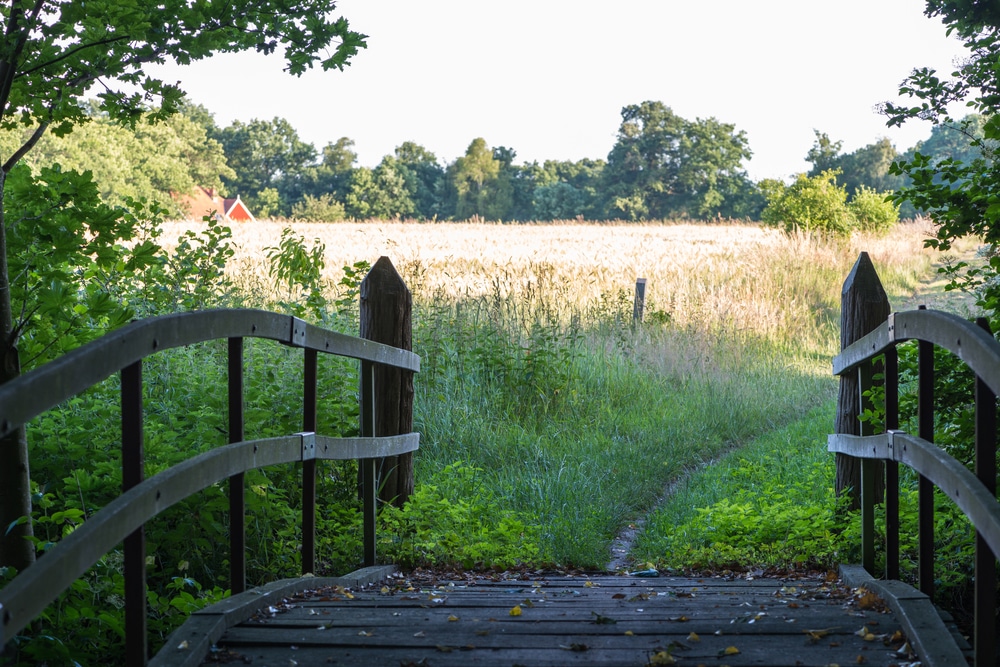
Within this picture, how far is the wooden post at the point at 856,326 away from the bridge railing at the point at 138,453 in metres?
2.87

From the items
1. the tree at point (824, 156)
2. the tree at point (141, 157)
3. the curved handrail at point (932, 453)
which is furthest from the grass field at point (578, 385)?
the tree at point (824, 156)

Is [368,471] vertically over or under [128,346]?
under

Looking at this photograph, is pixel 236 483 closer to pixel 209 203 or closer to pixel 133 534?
pixel 133 534

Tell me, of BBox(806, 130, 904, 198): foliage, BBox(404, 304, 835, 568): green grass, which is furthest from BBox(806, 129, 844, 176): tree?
BBox(404, 304, 835, 568): green grass

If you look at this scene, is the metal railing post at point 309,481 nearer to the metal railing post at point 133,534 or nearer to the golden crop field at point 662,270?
the metal railing post at point 133,534

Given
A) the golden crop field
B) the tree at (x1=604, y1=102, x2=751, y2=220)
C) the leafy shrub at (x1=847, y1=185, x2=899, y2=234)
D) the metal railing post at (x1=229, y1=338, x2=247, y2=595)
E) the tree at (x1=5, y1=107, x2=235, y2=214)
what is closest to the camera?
the metal railing post at (x1=229, y1=338, x2=247, y2=595)

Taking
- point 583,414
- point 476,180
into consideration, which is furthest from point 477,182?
point 583,414

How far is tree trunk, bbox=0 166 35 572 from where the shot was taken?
3160 mm

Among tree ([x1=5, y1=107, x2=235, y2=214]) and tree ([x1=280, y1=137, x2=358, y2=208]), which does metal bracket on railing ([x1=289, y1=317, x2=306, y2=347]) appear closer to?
tree ([x1=5, y1=107, x2=235, y2=214])

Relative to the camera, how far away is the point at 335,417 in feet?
18.7

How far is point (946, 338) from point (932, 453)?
35 cm

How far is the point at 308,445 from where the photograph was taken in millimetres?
3891

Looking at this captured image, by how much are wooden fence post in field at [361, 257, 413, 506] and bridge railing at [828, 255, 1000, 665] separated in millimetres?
2530

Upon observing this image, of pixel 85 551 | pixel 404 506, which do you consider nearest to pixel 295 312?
pixel 404 506
